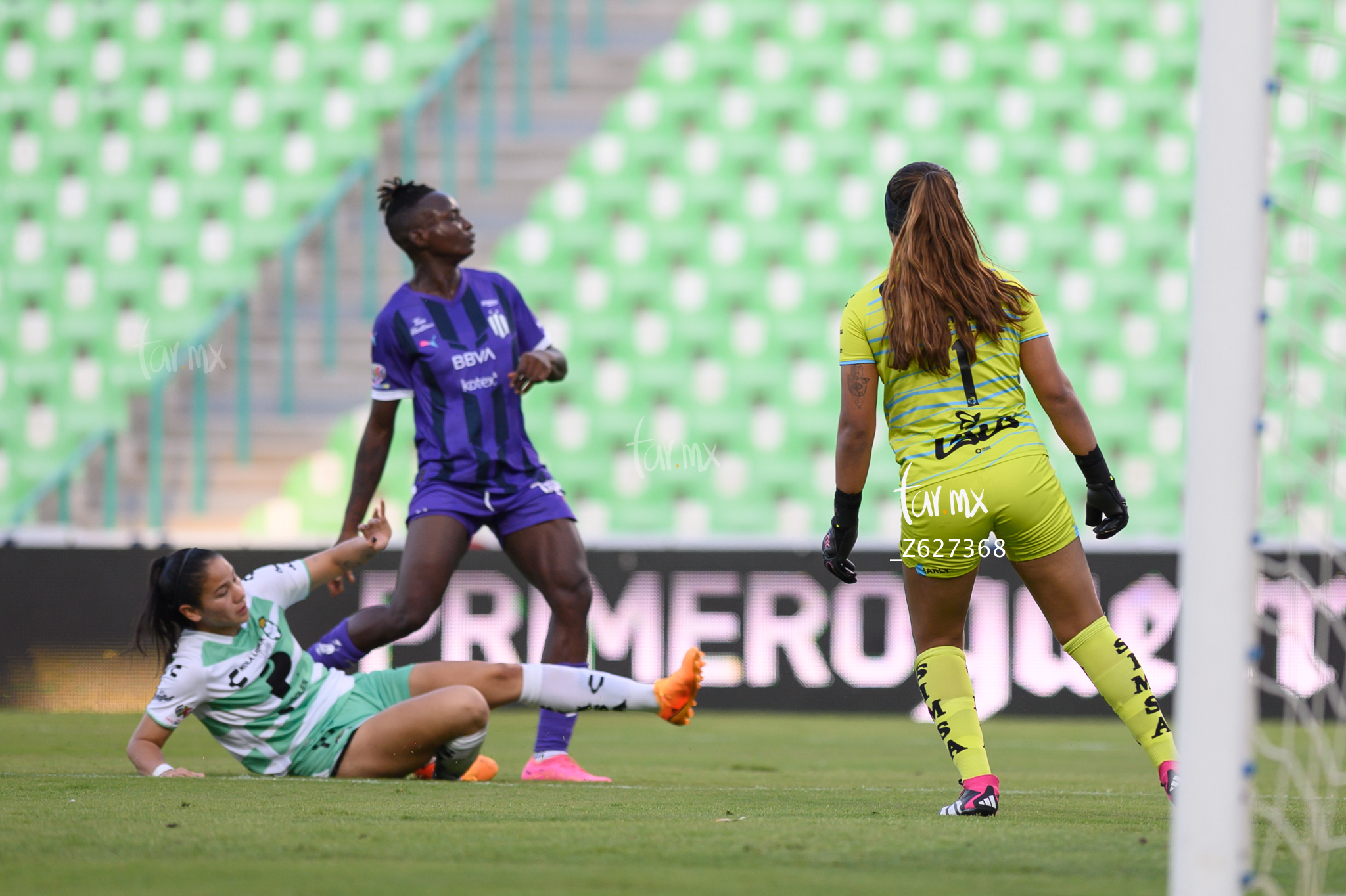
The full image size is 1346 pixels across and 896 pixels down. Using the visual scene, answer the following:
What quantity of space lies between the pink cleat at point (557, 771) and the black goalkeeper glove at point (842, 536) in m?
1.12

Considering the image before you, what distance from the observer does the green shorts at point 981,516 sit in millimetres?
3121

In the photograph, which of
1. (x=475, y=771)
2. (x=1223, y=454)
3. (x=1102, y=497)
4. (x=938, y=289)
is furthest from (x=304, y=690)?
(x=1223, y=454)

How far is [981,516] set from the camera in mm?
3113

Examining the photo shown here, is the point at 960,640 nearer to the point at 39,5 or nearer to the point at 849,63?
the point at 849,63

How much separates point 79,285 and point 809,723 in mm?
6171

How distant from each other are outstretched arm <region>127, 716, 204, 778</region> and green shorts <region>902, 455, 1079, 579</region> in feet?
6.50

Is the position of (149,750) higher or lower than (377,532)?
lower

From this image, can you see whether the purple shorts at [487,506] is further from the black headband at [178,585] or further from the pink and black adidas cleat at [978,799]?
the pink and black adidas cleat at [978,799]

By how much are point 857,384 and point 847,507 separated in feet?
1.01

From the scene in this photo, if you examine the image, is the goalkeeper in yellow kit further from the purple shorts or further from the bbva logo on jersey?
the bbva logo on jersey

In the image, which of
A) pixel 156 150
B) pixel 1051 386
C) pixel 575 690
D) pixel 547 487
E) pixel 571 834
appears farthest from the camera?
pixel 156 150

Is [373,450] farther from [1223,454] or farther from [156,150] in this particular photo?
[156,150]

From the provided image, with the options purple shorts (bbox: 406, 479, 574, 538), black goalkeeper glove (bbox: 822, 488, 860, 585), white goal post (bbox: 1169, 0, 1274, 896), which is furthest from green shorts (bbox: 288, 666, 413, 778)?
white goal post (bbox: 1169, 0, 1274, 896)

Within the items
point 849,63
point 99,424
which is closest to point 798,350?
point 849,63
